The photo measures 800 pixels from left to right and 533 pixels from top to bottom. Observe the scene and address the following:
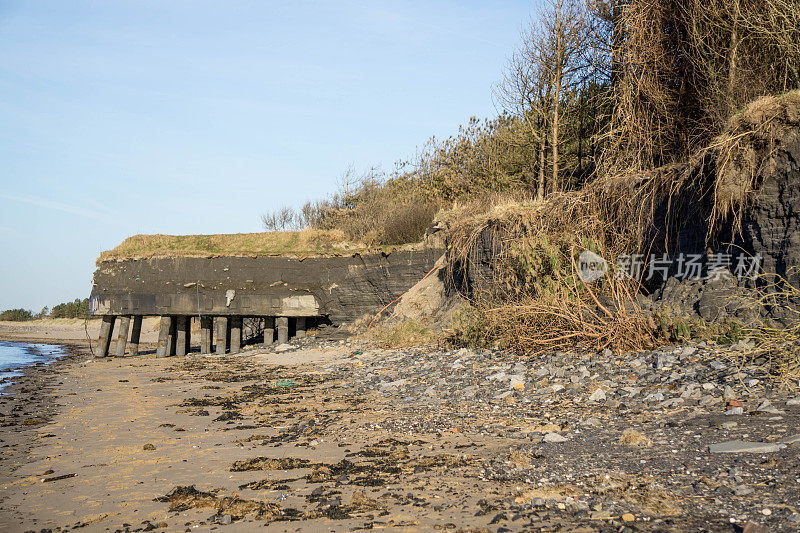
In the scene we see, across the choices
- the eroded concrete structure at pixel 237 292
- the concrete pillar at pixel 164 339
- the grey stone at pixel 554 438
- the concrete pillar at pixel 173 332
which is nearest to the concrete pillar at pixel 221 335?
the eroded concrete structure at pixel 237 292

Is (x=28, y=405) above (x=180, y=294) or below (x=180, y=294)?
below

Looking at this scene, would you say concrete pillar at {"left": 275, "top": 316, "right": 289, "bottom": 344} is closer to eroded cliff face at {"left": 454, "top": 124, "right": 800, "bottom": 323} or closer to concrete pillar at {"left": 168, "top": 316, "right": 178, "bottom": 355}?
concrete pillar at {"left": 168, "top": 316, "right": 178, "bottom": 355}

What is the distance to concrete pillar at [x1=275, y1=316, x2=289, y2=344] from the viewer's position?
17500mm

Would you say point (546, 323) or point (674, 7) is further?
point (674, 7)

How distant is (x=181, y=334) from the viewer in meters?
18.7

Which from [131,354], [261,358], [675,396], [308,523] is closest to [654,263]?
[675,396]

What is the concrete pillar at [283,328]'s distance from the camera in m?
17.5

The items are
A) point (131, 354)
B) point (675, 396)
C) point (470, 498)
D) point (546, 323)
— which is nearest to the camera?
point (470, 498)

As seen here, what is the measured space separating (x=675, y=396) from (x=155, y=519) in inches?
187

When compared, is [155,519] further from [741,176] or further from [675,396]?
[741,176]

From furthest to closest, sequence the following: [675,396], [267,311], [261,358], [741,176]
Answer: [267,311], [261,358], [741,176], [675,396]

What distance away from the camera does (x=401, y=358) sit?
431 inches

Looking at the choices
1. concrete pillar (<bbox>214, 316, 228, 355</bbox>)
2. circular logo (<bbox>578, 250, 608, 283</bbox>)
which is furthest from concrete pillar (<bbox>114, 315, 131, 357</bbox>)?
circular logo (<bbox>578, 250, 608, 283</bbox>)

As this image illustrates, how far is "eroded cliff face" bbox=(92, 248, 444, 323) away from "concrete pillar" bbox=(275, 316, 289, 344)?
20 cm
